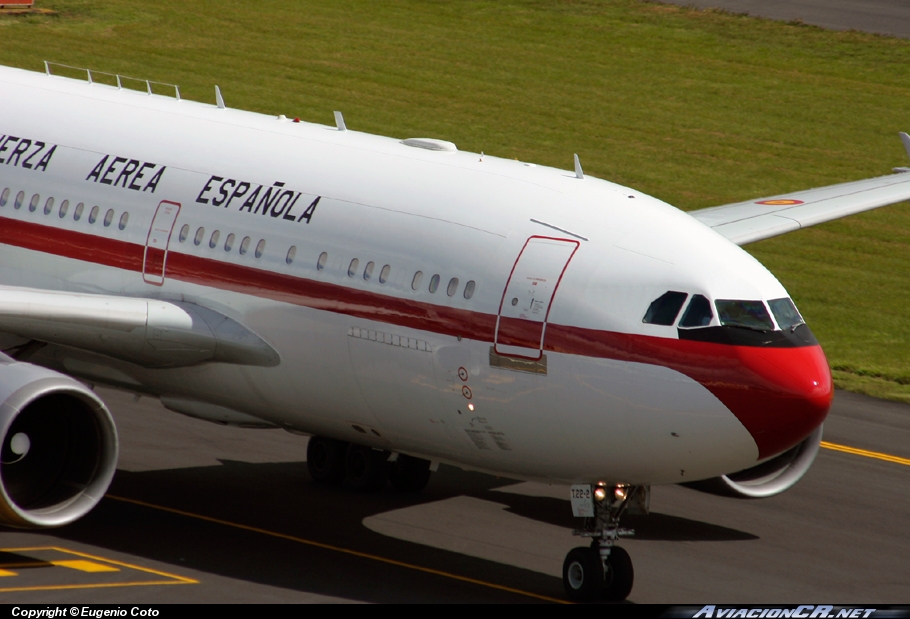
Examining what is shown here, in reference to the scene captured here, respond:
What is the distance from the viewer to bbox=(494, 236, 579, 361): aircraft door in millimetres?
17953

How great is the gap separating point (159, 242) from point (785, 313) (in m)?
8.91

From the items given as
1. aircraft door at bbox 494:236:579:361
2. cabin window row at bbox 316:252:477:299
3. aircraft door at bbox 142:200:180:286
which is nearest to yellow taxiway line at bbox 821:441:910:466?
aircraft door at bbox 494:236:579:361

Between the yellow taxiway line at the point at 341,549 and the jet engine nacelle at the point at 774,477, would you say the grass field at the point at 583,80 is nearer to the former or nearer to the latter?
the jet engine nacelle at the point at 774,477

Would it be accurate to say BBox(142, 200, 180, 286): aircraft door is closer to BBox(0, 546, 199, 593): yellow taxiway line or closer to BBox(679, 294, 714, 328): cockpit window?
BBox(0, 546, 199, 593): yellow taxiway line

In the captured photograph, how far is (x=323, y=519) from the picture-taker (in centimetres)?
2258

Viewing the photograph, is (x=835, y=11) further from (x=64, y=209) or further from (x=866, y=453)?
(x=64, y=209)

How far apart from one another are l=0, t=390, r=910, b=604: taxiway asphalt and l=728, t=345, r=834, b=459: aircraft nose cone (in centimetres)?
345

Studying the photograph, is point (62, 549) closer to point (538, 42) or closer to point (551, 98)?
point (551, 98)

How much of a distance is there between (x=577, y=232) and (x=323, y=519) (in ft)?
22.4

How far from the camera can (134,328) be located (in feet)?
66.6

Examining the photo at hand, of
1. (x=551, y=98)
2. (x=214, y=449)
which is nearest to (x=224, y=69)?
(x=551, y=98)

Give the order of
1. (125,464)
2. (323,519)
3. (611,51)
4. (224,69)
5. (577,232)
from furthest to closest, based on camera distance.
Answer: (611,51)
(224,69)
(125,464)
(323,519)
(577,232)

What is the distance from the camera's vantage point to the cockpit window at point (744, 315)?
17.6m

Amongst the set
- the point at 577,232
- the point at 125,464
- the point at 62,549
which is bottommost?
the point at 62,549
